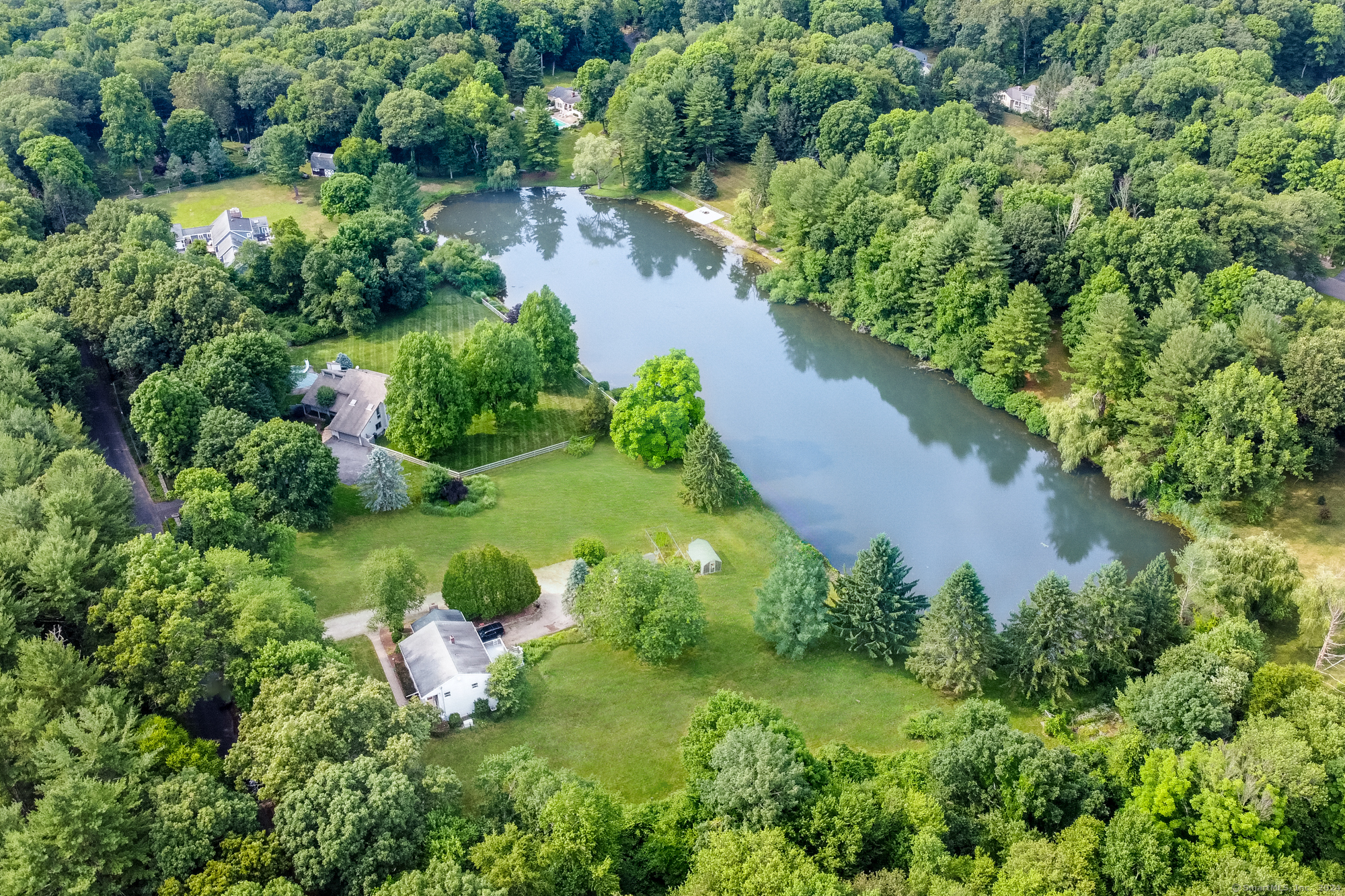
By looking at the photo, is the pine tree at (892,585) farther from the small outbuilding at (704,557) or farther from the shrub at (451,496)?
the shrub at (451,496)

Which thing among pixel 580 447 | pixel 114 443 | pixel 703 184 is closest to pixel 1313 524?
pixel 580 447

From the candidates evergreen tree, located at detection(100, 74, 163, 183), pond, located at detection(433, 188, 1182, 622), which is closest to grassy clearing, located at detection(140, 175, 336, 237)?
evergreen tree, located at detection(100, 74, 163, 183)

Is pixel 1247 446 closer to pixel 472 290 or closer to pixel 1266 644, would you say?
pixel 1266 644

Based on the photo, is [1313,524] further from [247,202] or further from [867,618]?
[247,202]

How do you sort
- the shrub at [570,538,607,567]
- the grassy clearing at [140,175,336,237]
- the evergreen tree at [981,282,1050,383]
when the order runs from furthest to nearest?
the grassy clearing at [140,175,336,237], the evergreen tree at [981,282,1050,383], the shrub at [570,538,607,567]

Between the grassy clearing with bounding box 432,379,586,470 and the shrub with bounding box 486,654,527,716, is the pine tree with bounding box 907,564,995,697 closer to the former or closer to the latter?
the shrub with bounding box 486,654,527,716

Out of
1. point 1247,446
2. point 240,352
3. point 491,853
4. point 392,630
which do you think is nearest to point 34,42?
point 240,352

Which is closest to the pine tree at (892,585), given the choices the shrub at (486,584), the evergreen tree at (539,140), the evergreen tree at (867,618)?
the evergreen tree at (867,618)

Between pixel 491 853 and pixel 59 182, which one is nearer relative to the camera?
pixel 491 853
